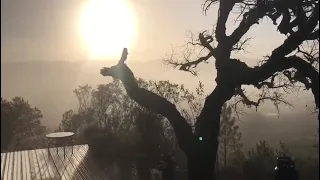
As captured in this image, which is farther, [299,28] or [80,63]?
[80,63]

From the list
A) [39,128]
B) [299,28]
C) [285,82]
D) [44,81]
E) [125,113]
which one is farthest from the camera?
[39,128]

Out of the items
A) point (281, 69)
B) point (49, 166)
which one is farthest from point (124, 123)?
point (281, 69)

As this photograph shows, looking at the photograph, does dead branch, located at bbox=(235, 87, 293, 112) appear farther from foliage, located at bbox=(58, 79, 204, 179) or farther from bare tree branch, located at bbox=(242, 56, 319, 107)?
foliage, located at bbox=(58, 79, 204, 179)

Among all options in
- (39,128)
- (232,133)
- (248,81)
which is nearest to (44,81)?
(39,128)

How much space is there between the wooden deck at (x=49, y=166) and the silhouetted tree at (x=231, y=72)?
7.71 feet

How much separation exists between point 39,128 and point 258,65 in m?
27.5

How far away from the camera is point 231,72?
7.35 metres

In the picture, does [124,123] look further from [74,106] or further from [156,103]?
[156,103]

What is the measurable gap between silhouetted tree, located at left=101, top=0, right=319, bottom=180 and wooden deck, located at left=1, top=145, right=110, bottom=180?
7.71ft

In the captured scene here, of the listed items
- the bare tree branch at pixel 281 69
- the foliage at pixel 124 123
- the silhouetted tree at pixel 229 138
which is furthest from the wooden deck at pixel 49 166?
the silhouetted tree at pixel 229 138

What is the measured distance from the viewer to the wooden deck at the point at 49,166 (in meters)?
7.99

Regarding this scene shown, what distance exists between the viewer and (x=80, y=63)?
26.2m

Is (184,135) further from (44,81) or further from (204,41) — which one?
(44,81)

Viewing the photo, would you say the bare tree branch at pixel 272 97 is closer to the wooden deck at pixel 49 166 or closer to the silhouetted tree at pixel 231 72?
the silhouetted tree at pixel 231 72
